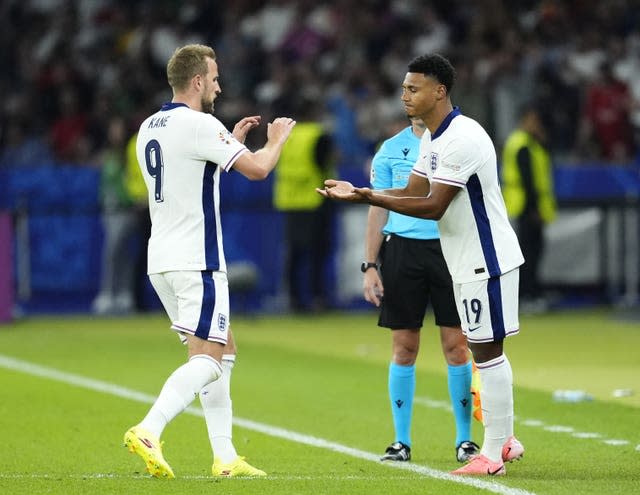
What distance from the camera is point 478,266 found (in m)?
8.61

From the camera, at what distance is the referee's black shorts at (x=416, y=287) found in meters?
9.95

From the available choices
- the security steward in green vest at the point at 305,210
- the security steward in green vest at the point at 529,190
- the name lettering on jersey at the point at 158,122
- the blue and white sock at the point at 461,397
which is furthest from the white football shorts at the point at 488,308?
Result: the security steward in green vest at the point at 305,210

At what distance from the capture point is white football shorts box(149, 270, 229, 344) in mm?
8430

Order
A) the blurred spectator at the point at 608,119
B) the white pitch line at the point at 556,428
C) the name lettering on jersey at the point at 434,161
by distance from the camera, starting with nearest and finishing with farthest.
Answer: the name lettering on jersey at the point at 434,161 < the white pitch line at the point at 556,428 < the blurred spectator at the point at 608,119

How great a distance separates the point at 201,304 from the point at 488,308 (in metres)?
1.50

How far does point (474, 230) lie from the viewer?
8609 mm

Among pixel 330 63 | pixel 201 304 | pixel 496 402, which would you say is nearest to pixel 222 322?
pixel 201 304

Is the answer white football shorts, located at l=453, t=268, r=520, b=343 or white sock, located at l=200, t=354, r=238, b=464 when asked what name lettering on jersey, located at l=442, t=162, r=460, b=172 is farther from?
white sock, located at l=200, t=354, r=238, b=464

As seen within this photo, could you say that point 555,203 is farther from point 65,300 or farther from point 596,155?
point 65,300

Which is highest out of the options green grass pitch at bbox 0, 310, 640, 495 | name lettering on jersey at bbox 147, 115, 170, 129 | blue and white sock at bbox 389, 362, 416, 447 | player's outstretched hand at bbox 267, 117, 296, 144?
name lettering on jersey at bbox 147, 115, 170, 129

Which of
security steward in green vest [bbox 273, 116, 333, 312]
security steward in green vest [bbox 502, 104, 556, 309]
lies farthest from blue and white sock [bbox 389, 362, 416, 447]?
security steward in green vest [bbox 273, 116, 333, 312]

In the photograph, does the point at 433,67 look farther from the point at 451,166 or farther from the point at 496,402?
the point at 496,402

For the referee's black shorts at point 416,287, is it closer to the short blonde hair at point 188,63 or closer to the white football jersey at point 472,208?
the white football jersey at point 472,208

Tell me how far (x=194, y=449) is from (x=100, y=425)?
1.34 meters
